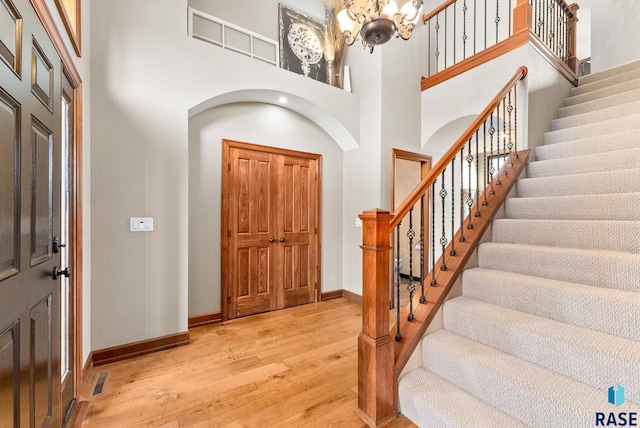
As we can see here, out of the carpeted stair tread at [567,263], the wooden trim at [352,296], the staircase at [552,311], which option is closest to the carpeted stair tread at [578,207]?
the staircase at [552,311]

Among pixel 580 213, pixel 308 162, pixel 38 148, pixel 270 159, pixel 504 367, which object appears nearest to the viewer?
pixel 38 148

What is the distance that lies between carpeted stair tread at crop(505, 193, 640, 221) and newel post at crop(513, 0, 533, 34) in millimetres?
2034

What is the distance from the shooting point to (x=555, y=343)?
141cm

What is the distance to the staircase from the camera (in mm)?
1294

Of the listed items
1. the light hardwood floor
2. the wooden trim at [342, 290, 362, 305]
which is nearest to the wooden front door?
the light hardwood floor

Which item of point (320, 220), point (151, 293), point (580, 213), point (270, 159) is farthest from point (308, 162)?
point (580, 213)

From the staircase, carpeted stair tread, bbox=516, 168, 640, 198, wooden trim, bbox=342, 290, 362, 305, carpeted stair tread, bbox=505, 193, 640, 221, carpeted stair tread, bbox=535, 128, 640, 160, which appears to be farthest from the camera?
wooden trim, bbox=342, 290, 362, 305

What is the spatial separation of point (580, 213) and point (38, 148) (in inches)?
131

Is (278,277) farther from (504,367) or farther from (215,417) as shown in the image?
(504,367)

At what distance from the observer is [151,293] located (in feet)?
8.19

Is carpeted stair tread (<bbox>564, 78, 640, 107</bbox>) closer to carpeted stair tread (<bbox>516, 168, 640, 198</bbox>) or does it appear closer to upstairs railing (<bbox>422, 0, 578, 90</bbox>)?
upstairs railing (<bbox>422, 0, 578, 90</bbox>)

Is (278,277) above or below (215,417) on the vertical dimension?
above

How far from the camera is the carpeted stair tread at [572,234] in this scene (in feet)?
5.74

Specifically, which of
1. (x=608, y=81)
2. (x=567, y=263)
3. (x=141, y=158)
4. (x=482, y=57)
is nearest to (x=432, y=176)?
(x=567, y=263)
